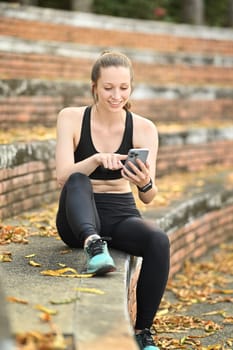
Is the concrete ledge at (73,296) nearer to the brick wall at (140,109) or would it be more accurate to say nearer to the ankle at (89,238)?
the ankle at (89,238)

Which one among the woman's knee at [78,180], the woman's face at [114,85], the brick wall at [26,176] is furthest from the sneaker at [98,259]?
the brick wall at [26,176]

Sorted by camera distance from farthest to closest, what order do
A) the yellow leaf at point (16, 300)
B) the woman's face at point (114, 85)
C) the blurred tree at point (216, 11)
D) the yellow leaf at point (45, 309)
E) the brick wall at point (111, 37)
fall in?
the blurred tree at point (216, 11), the brick wall at point (111, 37), the woman's face at point (114, 85), the yellow leaf at point (16, 300), the yellow leaf at point (45, 309)

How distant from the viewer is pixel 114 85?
4363mm

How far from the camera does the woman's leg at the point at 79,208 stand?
412 cm

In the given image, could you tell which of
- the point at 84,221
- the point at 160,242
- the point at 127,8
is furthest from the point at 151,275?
the point at 127,8

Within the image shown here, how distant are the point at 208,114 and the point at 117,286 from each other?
7.29 m

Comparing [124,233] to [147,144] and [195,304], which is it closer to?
[147,144]

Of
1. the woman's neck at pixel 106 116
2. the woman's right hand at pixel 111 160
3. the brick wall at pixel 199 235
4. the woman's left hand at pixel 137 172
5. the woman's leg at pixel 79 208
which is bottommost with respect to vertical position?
the brick wall at pixel 199 235

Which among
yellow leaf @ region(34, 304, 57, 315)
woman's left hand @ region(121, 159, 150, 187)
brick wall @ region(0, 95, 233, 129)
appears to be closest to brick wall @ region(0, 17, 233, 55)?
brick wall @ region(0, 95, 233, 129)

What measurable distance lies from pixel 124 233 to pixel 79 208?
13.2 inches

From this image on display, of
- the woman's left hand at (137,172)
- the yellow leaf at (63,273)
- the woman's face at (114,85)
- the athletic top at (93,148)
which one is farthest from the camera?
the athletic top at (93,148)

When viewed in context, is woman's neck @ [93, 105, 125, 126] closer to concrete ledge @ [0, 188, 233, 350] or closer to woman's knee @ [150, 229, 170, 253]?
concrete ledge @ [0, 188, 233, 350]

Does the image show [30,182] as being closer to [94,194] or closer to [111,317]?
[94,194]

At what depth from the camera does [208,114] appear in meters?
10.8
